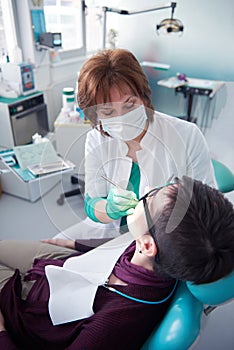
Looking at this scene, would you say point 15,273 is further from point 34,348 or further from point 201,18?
point 201,18

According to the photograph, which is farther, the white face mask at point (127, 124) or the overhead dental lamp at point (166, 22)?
the overhead dental lamp at point (166, 22)

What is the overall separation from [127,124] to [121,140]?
0.07 meters

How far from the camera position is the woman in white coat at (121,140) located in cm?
91

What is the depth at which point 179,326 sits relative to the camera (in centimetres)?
67

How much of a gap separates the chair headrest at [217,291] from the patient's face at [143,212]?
0.20 meters

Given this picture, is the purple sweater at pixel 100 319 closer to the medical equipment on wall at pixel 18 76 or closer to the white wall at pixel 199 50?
the white wall at pixel 199 50

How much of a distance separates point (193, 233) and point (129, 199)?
0.22 metres

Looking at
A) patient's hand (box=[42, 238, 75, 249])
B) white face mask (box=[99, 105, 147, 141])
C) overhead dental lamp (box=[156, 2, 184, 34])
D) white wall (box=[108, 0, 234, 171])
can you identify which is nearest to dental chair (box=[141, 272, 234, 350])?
white face mask (box=[99, 105, 147, 141])

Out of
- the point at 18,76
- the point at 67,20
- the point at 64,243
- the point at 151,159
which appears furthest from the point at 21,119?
the point at 151,159

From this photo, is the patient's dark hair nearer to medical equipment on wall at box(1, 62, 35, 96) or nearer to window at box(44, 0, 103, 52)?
medical equipment on wall at box(1, 62, 35, 96)

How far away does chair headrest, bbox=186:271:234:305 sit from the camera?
26.9 inches

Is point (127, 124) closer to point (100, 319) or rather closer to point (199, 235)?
point (199, 235)

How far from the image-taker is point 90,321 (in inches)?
30.6

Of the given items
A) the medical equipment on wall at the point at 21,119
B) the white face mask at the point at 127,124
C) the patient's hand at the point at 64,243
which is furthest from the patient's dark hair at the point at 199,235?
the medical equipment on wall at the point at 21,119
